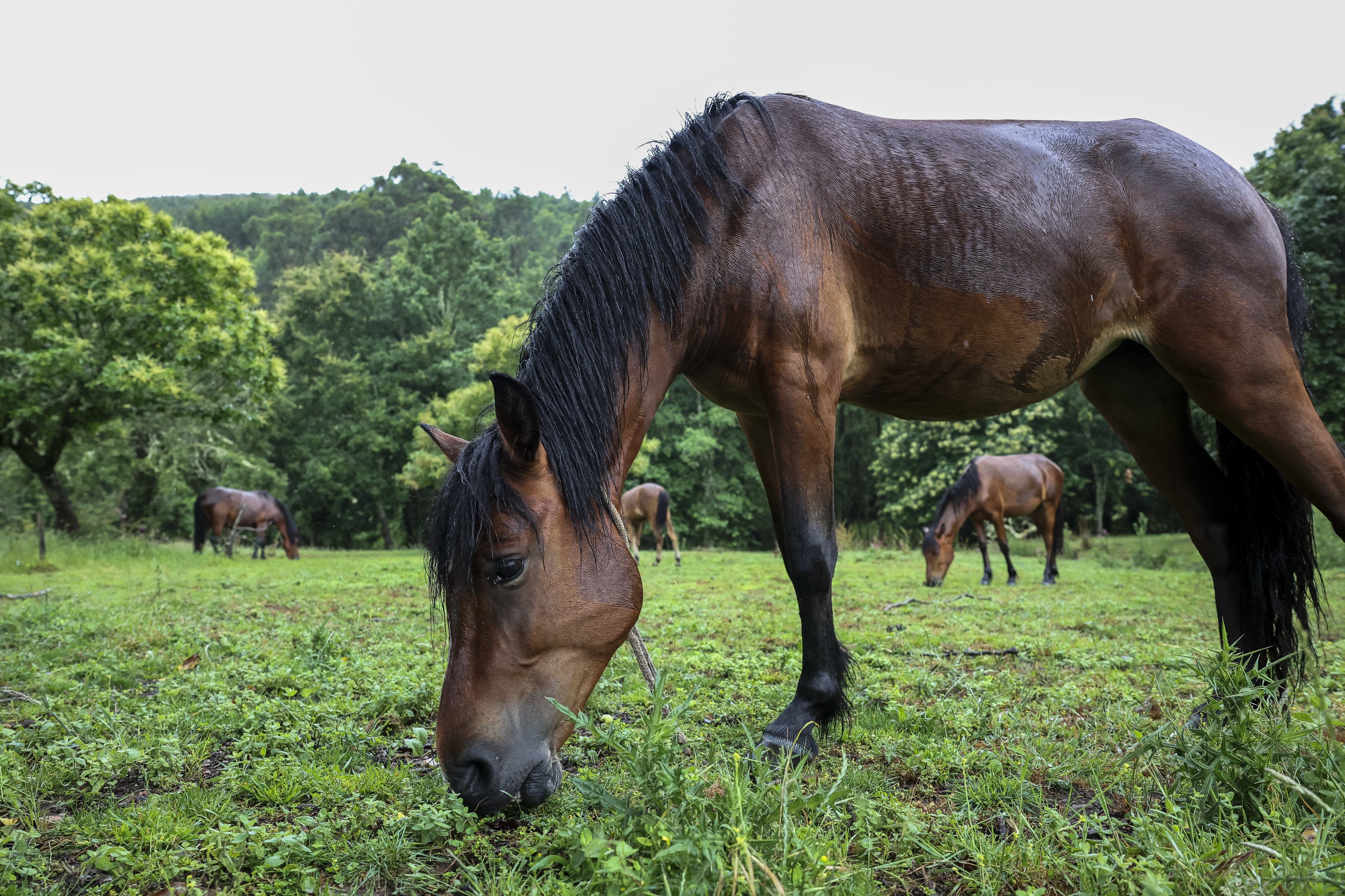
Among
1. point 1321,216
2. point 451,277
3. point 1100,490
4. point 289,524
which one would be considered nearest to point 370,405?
point 451,277

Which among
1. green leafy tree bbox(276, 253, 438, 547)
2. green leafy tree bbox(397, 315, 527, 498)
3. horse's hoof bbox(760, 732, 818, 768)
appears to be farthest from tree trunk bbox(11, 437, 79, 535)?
horse's hoof bbox(760, 732, 818, 768)

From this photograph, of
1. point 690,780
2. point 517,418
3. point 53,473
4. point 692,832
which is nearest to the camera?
point 692,832

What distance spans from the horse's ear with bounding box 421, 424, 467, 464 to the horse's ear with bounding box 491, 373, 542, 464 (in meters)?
0.31

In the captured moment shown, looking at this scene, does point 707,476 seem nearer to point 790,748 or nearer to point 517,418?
point 790,748

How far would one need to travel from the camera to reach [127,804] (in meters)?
2.08

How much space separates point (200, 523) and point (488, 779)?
20746mm

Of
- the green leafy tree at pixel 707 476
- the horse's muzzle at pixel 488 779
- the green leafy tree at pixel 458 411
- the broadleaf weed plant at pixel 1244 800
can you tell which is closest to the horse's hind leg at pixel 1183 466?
the broadleaf weed plant at pixel 1244 800

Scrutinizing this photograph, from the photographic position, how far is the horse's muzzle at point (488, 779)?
6.21 ft

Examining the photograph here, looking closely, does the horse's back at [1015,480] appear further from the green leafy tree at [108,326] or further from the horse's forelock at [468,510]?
the green leafy tree at [108,326]

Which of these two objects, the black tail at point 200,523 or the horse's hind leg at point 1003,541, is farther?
the black tail at point 200,523

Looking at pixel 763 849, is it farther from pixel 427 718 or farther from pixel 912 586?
pixel 912 586

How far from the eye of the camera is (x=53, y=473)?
1786 cm

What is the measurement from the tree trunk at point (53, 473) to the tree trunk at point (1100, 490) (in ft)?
98.0

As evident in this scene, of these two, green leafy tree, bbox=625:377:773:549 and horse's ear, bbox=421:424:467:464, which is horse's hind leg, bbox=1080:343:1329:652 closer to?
horse's ear, bbox=421:424:467:464
